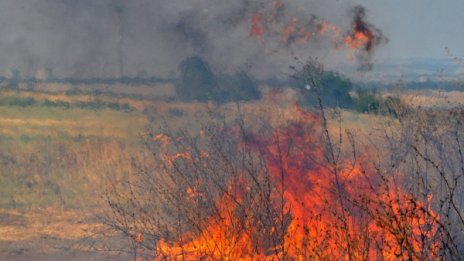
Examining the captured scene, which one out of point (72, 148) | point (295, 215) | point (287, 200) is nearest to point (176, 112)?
point (72, 148)

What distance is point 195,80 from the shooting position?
29812 millimetres

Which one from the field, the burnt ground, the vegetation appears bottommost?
the burnt ground

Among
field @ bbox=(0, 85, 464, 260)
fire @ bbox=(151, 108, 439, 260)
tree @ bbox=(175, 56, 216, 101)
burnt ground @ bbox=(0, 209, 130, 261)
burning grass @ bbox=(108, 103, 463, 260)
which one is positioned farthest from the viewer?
tree @ bbox=(175, 56, 216, 101)

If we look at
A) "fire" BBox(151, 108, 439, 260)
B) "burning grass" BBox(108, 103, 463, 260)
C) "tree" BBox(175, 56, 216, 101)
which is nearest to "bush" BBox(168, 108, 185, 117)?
"tree" BBox(175, 56, 216, 101)

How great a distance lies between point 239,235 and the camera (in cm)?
1034

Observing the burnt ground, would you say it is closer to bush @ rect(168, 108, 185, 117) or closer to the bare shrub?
the bare shrub

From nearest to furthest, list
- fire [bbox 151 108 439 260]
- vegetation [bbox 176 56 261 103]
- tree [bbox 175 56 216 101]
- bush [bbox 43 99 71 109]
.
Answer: fire [bbox 151 108 439 260]
vegetation [bbox 176 56 261 103]
tree [bbox 175 56 216 101]
bush [bbox 43 99 71 109]

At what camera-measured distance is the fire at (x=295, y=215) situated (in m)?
9.80

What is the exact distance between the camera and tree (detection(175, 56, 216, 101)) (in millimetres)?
29359

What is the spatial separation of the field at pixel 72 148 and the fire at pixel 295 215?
172 inches

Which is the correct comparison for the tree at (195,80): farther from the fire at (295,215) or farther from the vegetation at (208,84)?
the fire at (295,215)

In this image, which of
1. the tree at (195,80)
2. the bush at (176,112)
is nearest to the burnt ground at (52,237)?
the bush at (176,112)

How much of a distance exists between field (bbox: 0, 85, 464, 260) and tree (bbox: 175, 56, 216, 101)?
0.76 metres

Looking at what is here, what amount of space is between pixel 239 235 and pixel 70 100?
21939 millimetres
